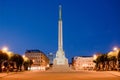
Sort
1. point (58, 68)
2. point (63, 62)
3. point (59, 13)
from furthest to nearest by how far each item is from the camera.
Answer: point (59, 13)
point (63, 62)
point (58, 68)

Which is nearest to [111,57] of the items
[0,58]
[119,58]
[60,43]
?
[119,58]

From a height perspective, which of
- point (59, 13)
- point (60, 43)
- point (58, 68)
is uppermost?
point (59, 13)

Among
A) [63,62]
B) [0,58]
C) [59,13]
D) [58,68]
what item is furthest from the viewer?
[59,13]

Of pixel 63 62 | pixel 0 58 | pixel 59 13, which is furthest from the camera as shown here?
pixel 59 13

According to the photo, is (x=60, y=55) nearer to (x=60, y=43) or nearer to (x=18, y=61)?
(x=60, y=43)

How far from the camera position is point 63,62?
113m

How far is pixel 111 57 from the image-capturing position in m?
106

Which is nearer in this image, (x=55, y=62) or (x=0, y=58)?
(x=0, y=58)

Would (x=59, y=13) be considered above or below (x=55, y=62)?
above

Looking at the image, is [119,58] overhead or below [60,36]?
below

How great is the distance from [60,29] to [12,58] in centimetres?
2321

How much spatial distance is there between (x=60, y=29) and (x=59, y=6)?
452 inches

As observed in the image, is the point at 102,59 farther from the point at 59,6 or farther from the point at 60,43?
the point at 59,6

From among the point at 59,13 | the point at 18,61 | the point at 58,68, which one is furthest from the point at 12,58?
the point at 59,13
